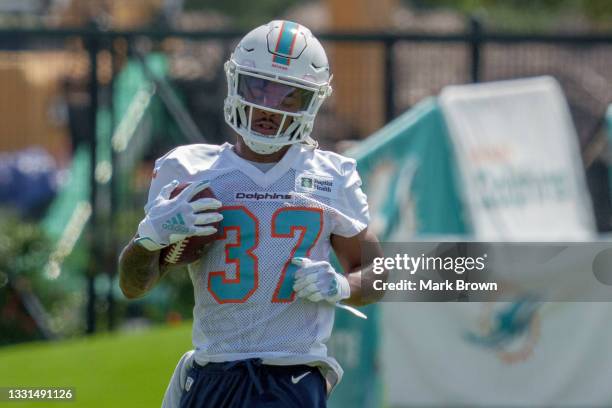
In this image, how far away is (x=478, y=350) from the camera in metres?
7.60

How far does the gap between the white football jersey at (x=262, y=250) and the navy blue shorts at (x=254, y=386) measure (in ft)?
0.10

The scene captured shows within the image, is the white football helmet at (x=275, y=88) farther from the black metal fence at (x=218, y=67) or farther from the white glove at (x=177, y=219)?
the black metal fence at (x=218, y=67)

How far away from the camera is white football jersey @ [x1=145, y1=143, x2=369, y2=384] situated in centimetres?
→ 409

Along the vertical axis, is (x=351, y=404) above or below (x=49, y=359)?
above

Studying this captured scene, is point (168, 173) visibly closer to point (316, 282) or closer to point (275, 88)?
point (275, 88)

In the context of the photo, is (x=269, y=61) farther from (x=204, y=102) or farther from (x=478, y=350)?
(x=204, y=102)

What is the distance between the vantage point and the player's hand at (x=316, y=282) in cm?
402

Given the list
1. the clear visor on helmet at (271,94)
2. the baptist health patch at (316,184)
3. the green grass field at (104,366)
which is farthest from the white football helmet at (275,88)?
the green grass field at (104,366)

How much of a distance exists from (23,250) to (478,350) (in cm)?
416

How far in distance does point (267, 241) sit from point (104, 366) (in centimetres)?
492

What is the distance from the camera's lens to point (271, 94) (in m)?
4.18

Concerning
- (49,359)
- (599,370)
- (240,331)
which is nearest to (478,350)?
(599,370)

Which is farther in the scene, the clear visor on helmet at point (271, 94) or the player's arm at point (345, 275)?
the clear visor on helmet at point (271, 94)

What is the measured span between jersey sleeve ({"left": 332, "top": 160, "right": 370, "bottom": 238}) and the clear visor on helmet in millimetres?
270
